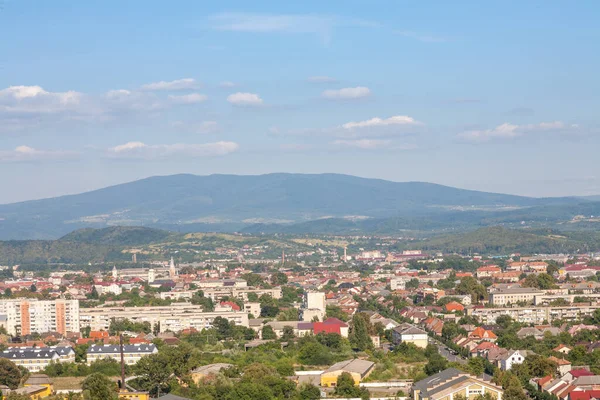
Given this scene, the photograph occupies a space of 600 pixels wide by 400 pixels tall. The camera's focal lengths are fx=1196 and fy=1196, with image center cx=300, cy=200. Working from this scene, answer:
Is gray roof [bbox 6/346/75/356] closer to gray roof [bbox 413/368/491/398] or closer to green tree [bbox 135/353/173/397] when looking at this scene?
green tree [bbox 135/353/173/397]

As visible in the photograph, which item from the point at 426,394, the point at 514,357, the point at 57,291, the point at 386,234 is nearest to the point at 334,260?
the point at 57,291

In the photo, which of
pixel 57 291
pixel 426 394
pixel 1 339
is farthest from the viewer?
pixel 57 291

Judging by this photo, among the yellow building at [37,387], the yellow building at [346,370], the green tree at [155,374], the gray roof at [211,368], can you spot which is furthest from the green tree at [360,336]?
the yellow building at [37,387]

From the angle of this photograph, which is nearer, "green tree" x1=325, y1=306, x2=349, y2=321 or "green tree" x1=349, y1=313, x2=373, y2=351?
"green tree" x1=349, y1=313, x2=373, y2=351

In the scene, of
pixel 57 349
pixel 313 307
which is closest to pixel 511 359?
pixel 57 349

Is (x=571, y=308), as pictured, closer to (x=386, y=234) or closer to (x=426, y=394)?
(x=426, y=394)

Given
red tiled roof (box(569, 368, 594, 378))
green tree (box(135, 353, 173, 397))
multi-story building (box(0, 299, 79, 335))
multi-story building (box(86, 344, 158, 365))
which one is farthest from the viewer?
multi-story building (box(0, 299, 79, 335))

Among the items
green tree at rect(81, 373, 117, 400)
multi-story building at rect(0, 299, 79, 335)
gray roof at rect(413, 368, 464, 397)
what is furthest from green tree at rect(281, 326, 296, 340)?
gray roof at rect(413, 368, 464, 397)
